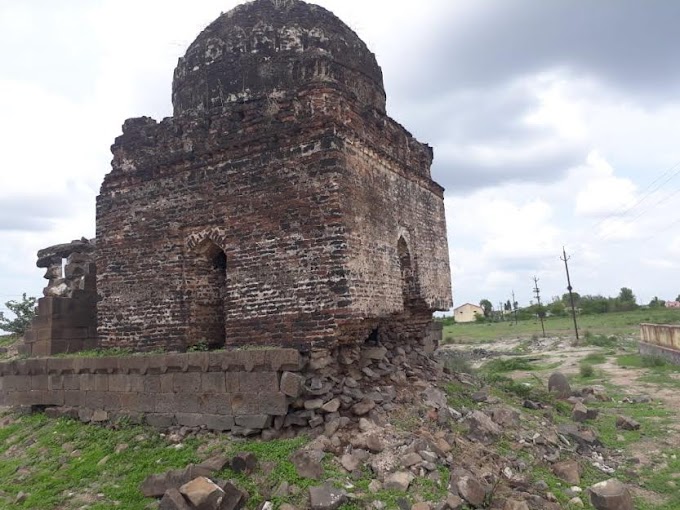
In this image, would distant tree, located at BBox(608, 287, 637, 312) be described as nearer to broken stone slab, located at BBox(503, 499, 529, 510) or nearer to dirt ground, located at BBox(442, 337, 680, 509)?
dirt ground, located at BBox(442, 337, 680, 509)

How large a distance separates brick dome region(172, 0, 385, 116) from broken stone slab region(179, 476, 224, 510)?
19.5 ft

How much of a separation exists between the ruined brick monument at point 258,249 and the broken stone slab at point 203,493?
1.41 meters

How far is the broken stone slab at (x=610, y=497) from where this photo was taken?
607cm

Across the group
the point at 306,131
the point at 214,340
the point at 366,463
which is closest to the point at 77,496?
the point at 214,340

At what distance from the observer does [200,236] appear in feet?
29.1

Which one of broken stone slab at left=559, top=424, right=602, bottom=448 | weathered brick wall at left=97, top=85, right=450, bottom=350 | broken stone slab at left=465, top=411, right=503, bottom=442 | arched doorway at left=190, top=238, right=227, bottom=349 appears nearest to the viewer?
broken stone slab at left=465, top=411, right=503, bottom=442

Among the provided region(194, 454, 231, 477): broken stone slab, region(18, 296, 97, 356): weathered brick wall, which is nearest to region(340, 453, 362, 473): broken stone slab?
region(194, 454, 231, 477): broken stone slab

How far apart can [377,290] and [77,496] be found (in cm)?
488

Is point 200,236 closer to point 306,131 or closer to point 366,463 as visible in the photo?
point 306,131

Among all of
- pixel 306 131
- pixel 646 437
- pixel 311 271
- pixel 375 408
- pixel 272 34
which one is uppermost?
pixel 272 34

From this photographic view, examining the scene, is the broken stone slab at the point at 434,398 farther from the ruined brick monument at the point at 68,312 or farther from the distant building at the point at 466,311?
the distant building at the point at 466,311

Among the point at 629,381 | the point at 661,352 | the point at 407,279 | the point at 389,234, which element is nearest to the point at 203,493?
the point at 389,234

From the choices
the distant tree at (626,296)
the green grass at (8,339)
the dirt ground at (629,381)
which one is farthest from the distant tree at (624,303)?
the green grass at (8,339)

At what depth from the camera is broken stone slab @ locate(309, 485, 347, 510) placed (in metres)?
5.69
